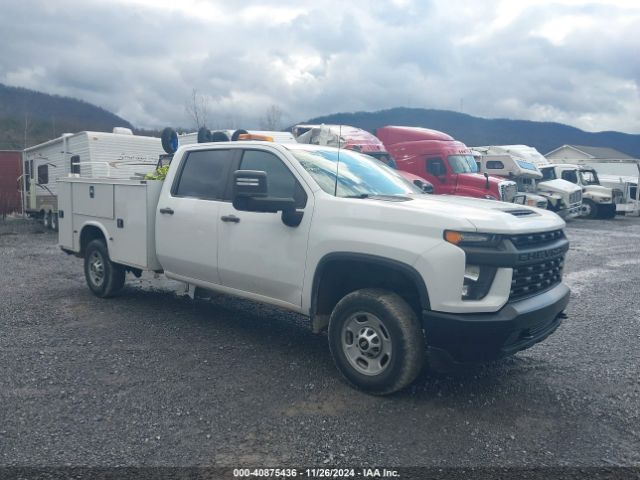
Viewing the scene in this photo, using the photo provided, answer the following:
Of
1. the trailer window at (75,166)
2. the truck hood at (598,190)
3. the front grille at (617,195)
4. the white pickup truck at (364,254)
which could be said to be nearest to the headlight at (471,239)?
the white pickup truck at (364,254)

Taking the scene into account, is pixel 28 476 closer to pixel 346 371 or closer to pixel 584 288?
pixel 346 371

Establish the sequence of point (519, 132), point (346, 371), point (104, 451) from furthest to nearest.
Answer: point (519, 132)
point (346, 371)
point (104, 451)

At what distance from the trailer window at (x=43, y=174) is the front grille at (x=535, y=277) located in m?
17.0

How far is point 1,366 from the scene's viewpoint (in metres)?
4.94

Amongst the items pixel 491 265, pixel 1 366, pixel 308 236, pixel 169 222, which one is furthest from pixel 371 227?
pixel 1 366

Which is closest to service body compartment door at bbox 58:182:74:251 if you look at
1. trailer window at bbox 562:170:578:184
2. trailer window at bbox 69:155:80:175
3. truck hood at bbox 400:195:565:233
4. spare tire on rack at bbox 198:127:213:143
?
spare tire on rack at bbox 198:127:213:143

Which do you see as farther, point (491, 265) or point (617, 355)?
point (617, 355)

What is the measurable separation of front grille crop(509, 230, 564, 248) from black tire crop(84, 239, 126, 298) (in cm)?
505

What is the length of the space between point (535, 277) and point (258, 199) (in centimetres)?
217

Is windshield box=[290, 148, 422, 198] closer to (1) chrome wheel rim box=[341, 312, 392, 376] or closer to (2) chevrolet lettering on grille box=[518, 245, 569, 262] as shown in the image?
(1) chrome wheel rim box=[341, 312, 392, 376]

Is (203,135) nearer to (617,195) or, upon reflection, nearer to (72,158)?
(72,158)

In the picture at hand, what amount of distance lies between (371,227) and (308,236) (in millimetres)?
611

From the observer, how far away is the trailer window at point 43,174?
18.1 metres

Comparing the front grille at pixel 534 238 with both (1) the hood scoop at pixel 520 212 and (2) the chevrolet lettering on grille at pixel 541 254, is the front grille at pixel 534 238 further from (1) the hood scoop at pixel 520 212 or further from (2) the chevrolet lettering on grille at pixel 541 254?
(1) the hood scoop at pixel 520 212
